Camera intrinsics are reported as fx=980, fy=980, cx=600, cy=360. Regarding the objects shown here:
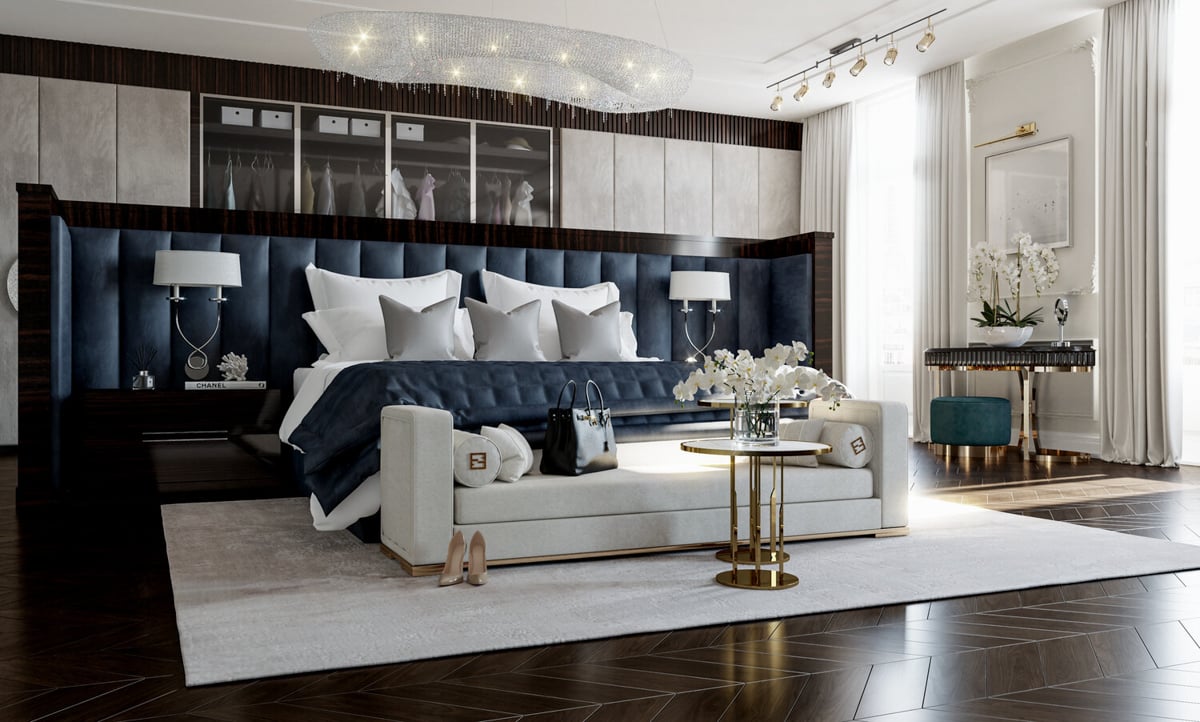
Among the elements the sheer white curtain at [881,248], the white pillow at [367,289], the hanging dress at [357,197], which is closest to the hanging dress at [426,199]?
the hanging dress at [357,197]

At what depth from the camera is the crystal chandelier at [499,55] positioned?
182 inches

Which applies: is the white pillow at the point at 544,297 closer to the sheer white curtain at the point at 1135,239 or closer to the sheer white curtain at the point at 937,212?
the sheer white curtain at the point at 937,212

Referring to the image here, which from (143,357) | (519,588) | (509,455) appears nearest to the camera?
(519,588)

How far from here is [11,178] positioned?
7109 millimetres

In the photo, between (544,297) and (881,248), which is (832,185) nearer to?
(881,248)

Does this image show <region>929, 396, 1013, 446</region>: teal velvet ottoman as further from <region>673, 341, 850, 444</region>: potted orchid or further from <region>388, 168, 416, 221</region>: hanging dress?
<region>388, 168, 416, 221</region>: hanging dress

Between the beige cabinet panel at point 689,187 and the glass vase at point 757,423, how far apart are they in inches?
245

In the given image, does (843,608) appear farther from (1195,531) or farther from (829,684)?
(1195,531)

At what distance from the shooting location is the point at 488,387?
4.09 meters

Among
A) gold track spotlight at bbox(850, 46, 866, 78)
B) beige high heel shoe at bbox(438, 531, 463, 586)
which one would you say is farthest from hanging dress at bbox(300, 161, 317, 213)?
beige high heel shoe at bbox(438, 531, 463, 586)

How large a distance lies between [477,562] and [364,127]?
6.05m

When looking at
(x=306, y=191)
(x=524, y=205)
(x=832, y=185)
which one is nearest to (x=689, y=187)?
(x=832, y=185)

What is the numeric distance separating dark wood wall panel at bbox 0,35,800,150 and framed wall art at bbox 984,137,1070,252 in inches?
105

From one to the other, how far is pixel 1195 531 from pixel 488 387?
288 centimetres
